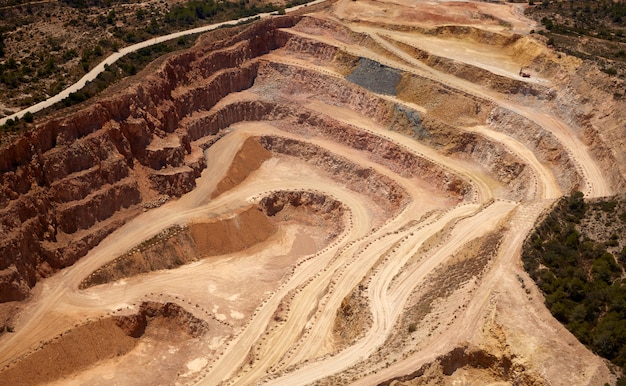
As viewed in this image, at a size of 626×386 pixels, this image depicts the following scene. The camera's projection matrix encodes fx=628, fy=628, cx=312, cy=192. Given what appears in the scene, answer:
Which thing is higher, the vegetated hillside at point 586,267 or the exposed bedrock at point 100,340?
the vegetated hillside at point 586,267

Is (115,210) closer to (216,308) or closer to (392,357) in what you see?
(216,308)

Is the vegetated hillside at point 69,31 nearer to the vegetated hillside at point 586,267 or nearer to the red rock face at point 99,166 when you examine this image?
the red rock face at point 99,166

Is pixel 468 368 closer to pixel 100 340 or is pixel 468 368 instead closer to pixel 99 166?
pixel 100 340

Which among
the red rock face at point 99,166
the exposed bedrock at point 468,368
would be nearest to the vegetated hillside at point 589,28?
the red rock face at point 99,166

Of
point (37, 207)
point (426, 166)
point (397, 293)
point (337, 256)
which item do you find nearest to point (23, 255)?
point (37, 207)

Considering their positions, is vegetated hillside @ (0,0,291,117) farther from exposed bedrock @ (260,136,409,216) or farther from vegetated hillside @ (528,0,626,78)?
vegetated hillside @ (528,0,626,78)
